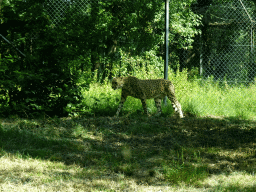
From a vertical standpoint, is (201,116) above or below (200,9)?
below

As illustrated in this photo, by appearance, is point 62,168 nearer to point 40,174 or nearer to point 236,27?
point 40,174

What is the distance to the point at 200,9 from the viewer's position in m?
14.3

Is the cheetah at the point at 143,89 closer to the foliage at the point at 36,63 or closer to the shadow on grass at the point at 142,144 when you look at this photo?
the shadow on grass at the point at 142,144

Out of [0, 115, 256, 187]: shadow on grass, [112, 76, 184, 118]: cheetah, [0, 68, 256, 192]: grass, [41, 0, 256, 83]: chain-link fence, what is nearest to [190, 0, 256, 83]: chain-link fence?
[41, 0, 256, 83]: chain-link fence

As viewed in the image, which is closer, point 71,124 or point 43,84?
point 71,124

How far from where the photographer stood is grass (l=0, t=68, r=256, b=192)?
122 inches

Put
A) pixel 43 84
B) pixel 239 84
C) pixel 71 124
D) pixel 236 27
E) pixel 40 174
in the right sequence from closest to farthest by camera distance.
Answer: pixel 40 174, pixel 71 124, pixel 43 84, pixel 239 84, pixel 236 27

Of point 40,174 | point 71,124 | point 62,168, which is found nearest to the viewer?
point 40,174

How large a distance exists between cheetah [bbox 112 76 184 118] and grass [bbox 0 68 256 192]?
36 cm

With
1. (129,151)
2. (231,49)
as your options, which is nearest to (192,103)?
(129,151)

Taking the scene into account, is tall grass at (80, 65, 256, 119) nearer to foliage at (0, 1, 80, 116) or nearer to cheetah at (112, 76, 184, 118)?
cheetah at (112, 76, 184, 118)

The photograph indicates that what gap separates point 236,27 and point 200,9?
10.4ft

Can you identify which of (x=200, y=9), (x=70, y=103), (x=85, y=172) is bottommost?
(x=85, y=172)

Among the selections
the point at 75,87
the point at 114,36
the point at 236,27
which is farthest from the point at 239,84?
the point at 75,87
